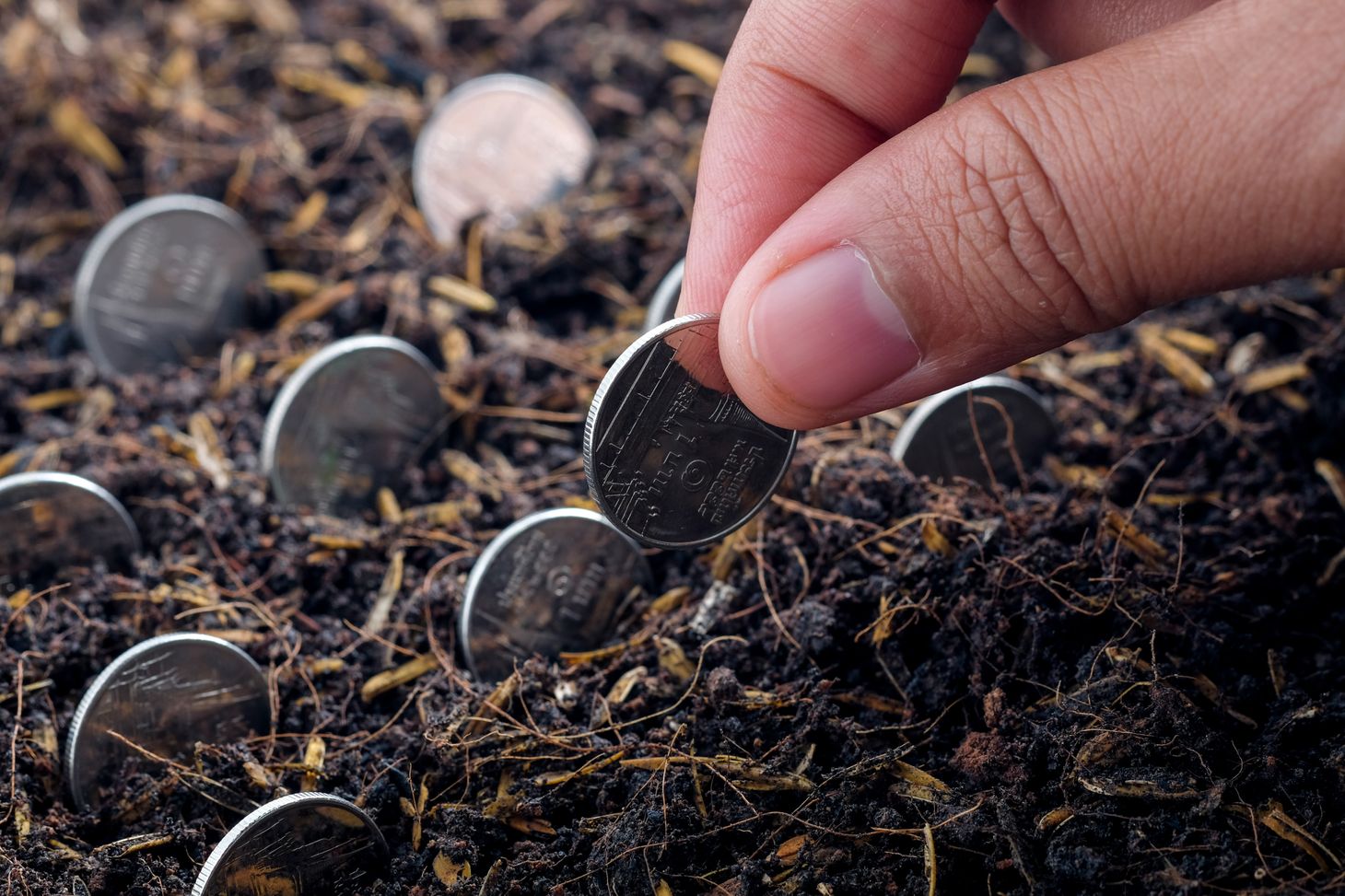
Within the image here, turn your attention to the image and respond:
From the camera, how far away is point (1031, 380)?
9.34 feet

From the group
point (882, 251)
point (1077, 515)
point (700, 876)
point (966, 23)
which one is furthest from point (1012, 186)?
point (700, 876)

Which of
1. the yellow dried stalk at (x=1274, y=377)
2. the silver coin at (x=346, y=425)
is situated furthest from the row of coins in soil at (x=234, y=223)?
the yellow dried stalk at (x=1274, y=377)

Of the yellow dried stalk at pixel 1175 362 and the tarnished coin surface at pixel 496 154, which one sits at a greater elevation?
the tarnished coin surface at pixel 496 154

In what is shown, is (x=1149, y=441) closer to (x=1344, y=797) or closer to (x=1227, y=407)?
(x=1227, y=407)

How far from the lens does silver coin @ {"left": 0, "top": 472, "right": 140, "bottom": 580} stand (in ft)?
7.64

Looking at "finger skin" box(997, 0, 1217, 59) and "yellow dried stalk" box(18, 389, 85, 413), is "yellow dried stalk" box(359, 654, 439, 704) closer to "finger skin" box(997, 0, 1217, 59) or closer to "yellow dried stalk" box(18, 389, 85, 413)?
"yellow dried stalk" box(18, 389, 85, 413)

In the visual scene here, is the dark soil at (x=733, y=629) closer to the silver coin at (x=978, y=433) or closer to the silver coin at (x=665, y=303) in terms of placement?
the silver coin at (x=978, y=433)

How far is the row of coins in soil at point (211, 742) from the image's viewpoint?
176cm

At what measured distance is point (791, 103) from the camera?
7.08 feet

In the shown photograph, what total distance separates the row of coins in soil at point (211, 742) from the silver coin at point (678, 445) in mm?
689

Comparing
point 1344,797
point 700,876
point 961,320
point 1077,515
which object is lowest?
point 700,876

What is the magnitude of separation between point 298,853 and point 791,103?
160 centimetres

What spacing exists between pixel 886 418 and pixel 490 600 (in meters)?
1.03

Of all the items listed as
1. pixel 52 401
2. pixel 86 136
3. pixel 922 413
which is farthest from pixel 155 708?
pixel 86 136
